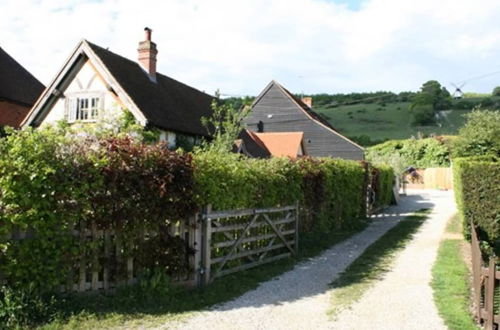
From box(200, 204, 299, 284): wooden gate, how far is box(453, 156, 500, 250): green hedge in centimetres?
570

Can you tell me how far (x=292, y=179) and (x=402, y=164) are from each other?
30.3 m

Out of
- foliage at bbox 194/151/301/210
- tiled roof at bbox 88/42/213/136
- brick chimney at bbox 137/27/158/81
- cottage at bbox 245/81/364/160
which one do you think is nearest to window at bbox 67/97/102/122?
tiled roof at bbox 88/42/213/136

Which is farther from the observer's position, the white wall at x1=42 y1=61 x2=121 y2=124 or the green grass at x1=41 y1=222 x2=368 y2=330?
the white wall at x1=42 y1=61 x2=121 y2=124

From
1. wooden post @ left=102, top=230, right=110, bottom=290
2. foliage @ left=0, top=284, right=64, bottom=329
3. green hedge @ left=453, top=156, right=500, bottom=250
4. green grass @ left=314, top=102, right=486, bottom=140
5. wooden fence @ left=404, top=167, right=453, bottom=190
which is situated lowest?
foliage @ left=0, top=284, right=64, bottom=329

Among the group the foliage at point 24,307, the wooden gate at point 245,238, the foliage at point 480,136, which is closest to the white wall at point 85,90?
the wooden gate at point 245,238

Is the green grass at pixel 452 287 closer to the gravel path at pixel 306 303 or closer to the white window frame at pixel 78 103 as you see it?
the gravel path at pixel 306 303

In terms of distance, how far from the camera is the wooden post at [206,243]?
8.45 meters

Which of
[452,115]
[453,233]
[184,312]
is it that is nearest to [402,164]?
[453,233]

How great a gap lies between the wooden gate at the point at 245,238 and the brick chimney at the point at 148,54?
627 inches

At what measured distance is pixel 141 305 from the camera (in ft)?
23.2

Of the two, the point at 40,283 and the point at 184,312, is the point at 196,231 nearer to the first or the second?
the point at 184,312

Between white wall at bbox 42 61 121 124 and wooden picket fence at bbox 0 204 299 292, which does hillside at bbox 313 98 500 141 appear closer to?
white wall at bbox 42 61 121 124

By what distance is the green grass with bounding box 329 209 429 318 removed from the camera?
7.99 metres

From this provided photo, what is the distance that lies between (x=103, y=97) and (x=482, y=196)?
16662 millimetres
